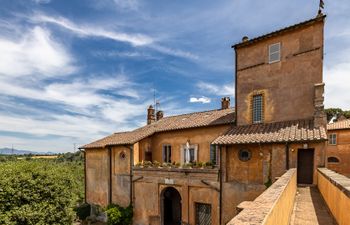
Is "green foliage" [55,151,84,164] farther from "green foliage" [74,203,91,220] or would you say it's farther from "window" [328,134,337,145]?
"window" [328,134,337,145]

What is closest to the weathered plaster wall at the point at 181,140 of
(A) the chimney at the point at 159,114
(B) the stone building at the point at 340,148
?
(A) the chimney at the point at 159,114

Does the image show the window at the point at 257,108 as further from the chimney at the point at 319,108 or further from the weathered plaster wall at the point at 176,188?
the weathered plaster wall at the point at 176,188

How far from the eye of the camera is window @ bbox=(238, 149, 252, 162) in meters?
15.6

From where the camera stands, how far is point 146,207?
20.4m

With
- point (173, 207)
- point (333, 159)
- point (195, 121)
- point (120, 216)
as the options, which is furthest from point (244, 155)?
point (333, 159)

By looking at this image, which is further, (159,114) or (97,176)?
(159,114)

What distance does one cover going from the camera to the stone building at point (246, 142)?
14273 mm

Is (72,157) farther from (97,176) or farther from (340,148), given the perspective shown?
(340,148)

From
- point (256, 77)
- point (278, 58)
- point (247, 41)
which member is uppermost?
point (247, 41)

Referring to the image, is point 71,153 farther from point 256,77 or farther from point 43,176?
point 256,77

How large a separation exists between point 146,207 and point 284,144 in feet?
41.4

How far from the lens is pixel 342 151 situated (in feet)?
89.2

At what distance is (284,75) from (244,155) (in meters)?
6.13

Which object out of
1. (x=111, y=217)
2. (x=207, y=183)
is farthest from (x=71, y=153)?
(x=207, y=183)
